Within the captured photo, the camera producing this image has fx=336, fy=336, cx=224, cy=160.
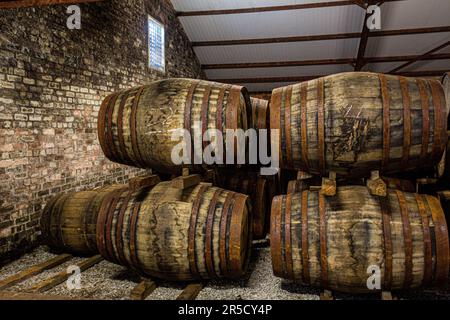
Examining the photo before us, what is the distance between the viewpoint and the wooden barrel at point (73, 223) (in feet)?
12.0

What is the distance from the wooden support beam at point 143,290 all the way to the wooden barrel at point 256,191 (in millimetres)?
1359

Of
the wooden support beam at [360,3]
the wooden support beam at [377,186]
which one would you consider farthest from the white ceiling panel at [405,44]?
the wooden support beam at [377,186]

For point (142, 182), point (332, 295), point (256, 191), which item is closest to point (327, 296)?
point (332, 295)

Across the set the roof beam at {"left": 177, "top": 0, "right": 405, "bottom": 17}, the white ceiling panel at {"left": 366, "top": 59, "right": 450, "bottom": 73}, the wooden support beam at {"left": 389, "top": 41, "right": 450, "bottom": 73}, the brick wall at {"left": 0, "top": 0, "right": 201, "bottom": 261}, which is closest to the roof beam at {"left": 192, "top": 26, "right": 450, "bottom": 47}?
the wooden support beam at {"left": 389, "top": 41, "right": 450, "bottom": 73}

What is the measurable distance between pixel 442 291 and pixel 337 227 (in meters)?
1.22

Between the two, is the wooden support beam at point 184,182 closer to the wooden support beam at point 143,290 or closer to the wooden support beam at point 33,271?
the wooden support beam at point 143,290

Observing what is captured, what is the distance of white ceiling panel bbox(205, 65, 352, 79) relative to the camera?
35.1 ft

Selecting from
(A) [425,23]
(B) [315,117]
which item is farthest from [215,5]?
(B) [315,117]

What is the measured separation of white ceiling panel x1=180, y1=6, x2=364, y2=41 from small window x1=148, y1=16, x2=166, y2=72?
5.22 feet

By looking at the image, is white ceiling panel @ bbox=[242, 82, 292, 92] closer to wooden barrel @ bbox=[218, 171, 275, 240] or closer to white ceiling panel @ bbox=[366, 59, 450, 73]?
A: white ceiling panel @ bbox=[366, 59, 450, 73]

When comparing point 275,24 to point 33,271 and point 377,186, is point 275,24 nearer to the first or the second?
point 377,186

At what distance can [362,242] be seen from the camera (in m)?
2.43
